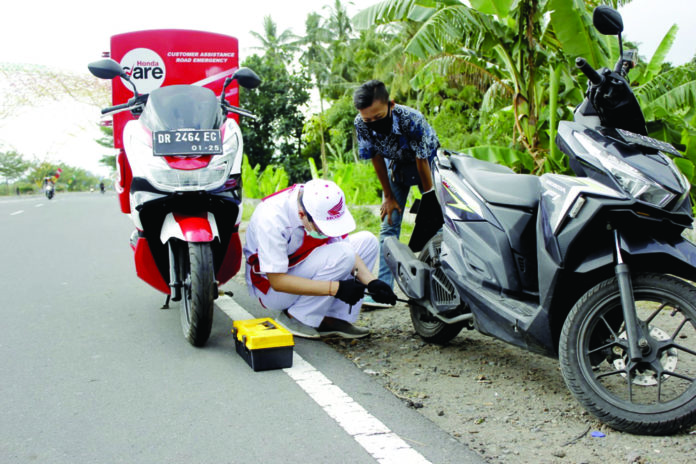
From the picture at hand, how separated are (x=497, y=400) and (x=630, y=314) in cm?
89

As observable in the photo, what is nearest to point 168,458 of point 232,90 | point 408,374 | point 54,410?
point 54,410

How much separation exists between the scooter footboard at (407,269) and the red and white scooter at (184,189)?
1027 millimetres

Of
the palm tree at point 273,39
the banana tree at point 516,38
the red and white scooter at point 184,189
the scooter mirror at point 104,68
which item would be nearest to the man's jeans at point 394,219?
the red and white scooter at point 184,189

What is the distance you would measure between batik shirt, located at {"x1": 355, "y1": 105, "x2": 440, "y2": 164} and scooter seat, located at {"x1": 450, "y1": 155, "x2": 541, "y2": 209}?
1.20 m

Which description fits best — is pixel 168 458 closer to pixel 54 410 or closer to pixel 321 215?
pixel 54 410

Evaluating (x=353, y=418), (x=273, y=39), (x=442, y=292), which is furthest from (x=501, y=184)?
(x=273, y=39)

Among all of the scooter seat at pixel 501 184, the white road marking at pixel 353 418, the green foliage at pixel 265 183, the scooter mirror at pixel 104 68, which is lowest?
the green foliage at pixel 265 183

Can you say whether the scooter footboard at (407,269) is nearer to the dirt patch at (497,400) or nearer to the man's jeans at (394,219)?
the dirt patch at (497,400)

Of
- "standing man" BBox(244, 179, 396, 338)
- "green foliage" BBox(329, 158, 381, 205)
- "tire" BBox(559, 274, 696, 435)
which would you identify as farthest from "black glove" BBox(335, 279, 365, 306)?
"green foliage" BBox(329, 158, 381, 205)

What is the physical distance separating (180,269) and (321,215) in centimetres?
102

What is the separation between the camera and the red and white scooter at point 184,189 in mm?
3869

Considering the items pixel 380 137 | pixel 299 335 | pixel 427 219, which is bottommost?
pixel 299 335

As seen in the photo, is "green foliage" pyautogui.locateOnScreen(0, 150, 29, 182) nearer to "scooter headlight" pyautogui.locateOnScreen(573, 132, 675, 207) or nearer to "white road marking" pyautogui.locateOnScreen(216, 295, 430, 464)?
"white road marking" pyautogui.locateOnScreen(216, 295, 430, 464)

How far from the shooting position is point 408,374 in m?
3.67
